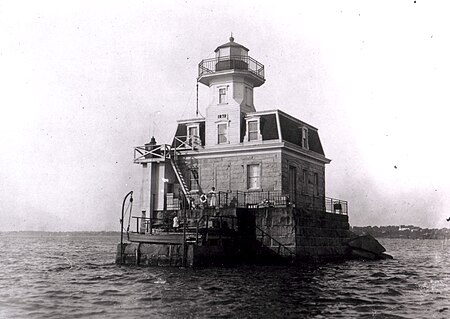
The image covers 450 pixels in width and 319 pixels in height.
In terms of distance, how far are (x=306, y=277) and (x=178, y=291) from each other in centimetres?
726

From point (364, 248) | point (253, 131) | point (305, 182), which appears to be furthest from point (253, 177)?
point (364, 248)

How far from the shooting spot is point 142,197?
111 feet

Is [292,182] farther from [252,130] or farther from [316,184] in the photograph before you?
[252,130]

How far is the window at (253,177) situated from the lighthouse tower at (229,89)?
6.81 ft

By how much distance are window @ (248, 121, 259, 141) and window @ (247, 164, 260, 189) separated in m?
1.88

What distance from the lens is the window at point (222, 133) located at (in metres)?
33.9

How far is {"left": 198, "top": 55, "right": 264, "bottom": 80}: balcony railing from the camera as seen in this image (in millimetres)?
35000

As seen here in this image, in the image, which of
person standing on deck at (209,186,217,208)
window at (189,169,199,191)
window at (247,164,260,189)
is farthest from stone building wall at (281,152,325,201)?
window at (189,169,199,191)

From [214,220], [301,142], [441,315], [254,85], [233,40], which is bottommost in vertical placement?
[441,315]

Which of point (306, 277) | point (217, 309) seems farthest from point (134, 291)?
point (306, 277)

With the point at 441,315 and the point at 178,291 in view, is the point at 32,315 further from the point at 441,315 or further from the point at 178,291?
the point at 441,315

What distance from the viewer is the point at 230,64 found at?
3497 cm

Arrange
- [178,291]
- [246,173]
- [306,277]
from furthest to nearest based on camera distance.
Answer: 1. [246,173]
2. [306,277]
3. [178,291]

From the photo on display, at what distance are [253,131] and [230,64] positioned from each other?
521 centimetres
